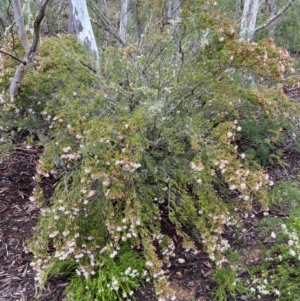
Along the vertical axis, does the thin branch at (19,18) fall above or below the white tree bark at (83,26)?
below

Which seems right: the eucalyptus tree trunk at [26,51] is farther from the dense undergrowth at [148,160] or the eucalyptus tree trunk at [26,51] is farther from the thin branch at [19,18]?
the dense undergrowth at [148,160]

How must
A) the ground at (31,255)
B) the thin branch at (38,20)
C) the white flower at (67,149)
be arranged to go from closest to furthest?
the thin branch at (38,20) < the white flower at (67,149) < the ground at (31,255)

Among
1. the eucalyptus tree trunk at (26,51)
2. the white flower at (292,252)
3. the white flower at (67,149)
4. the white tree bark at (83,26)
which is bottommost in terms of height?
the white flower at (292,252)

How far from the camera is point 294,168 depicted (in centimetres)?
389

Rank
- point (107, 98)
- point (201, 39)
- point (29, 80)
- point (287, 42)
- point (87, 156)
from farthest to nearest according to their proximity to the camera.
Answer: point (287, 42)
point (29, 80)
point (107, 98)
point (201, 39)
point (87, 156)

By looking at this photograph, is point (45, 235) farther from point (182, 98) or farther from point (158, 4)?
point (158, 4)

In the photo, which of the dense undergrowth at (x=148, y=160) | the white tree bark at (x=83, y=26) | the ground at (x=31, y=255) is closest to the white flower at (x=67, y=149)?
the dense undergrowth at (x=148, y=160)

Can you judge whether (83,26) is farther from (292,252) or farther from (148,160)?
(292,252)

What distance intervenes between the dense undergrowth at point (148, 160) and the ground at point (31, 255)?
5.0 inches

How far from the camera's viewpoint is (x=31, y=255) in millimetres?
3018

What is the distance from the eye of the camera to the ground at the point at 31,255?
2.65 meters

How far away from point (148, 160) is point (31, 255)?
135cm

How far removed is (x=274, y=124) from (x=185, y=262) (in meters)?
1.89

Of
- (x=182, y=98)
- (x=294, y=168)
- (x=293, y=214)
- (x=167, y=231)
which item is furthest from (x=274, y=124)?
(x=167, y=231)
